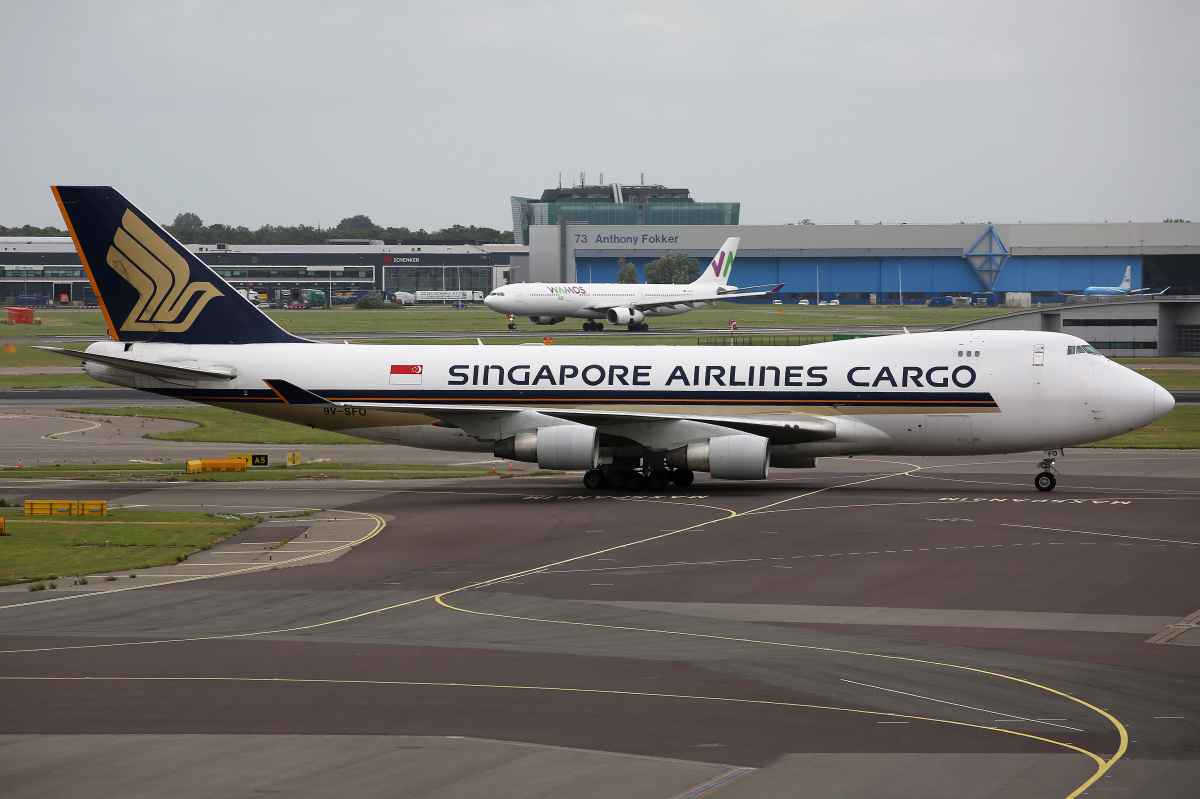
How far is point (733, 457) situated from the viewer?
3981cm

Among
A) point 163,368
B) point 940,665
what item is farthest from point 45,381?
point 940,665

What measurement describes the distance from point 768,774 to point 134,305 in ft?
119

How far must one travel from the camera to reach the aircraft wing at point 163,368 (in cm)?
4312

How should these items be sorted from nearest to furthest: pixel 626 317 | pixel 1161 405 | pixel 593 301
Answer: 1. pixel 1161 405
2. pixel 626 317
3. pixel 593 301

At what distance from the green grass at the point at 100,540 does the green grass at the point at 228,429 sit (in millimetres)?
16304

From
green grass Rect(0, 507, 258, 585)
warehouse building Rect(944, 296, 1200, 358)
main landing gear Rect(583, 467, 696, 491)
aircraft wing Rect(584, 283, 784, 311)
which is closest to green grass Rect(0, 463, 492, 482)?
main landing gear Rect(583, 467, 696, 491)

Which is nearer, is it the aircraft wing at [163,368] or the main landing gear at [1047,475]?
the main landing gear at [1047,475]

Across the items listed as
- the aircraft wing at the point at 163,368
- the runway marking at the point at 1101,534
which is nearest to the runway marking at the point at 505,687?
the runway marking at the point at 1101,534

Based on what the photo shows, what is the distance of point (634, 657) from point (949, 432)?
77.0ft

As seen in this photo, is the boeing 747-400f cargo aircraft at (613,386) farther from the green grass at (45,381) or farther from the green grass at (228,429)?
the green grass at (45,381)

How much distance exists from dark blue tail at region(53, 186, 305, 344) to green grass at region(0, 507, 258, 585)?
937cm

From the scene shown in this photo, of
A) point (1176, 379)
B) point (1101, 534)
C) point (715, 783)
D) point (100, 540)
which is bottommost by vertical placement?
point (715, 783)

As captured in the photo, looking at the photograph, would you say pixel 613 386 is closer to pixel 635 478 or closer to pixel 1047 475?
pixel 635 478

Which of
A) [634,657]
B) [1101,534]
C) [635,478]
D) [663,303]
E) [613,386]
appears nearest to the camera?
[634,657]
